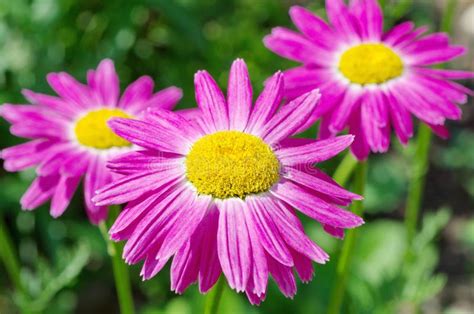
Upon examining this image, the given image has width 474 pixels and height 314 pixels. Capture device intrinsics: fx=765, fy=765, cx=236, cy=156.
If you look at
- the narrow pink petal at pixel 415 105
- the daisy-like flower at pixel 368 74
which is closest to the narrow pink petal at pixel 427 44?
the daisy-like flower at pixel 368 74

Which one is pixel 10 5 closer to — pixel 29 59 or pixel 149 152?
pixel 29 59

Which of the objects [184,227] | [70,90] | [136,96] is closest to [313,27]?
[136,96]

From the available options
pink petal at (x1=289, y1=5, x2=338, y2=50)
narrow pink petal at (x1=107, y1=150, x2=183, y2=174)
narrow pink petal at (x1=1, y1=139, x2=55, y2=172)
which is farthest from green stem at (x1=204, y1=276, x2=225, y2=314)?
pink petal at (x1=289, y1=5, x2=338, y2=50)

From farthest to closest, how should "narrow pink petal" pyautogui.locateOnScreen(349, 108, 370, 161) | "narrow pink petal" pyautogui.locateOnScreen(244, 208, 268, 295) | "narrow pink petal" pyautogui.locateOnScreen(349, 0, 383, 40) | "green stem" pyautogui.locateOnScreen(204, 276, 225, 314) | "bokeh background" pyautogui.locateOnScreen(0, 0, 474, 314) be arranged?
"bokeh background" pyautogui.locateOnScreen(0, 0, 474, 314) < "narrow pink petal" pyautogui.locateOnScreen(349, 0, 383, 40) < "narrow pink petal" pyautogui.locateOnScreen(349, 108, 370, 161) < "green stem" pyautogui.locateOnScreen(204, 276, 225, 314) < "narrow pink petal" pyautogui.locateOnScreen(244, 208, 268, 295)

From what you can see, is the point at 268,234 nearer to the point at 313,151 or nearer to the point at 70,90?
the point at 313,151

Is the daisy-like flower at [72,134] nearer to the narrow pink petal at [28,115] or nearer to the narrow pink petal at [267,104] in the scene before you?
the narrow pink petal at [28,115]

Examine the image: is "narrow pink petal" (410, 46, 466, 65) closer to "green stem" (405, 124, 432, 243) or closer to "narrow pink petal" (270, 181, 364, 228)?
"green stem" (405, 124, 432, 243)

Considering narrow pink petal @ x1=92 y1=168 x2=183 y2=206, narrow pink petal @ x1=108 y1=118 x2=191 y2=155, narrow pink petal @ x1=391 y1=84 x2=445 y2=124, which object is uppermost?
narrow pink petal @ x1=391 y1=84 x2=445 y2=124
